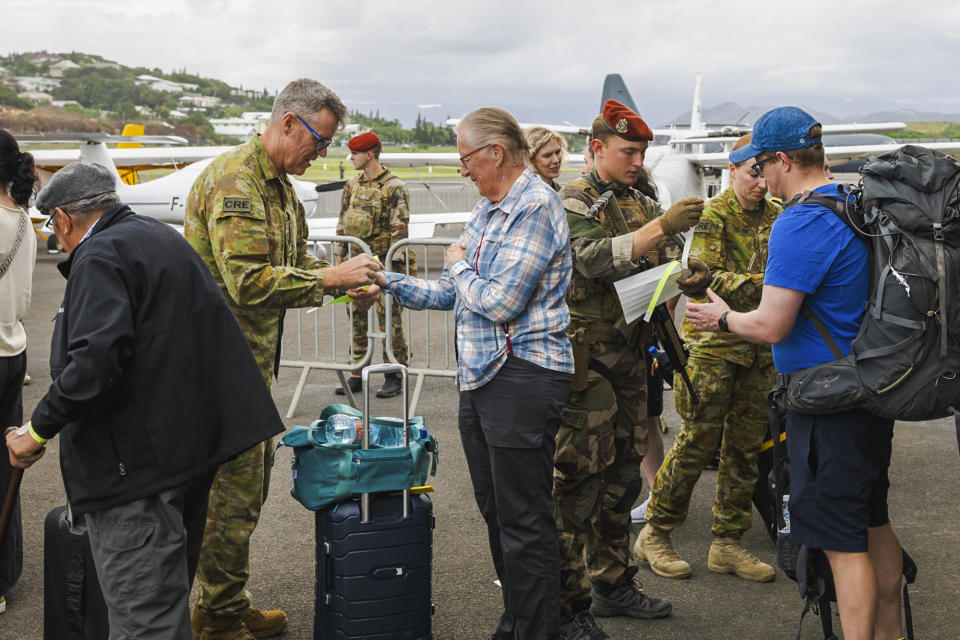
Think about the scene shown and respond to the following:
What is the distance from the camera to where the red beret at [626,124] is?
3.48 m

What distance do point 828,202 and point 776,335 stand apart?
1.57 ft

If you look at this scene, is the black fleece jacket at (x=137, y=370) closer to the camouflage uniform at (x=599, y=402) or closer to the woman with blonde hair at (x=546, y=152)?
the camouflage uniform at (x=599, y=402)

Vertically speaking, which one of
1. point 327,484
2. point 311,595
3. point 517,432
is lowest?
point 311,595

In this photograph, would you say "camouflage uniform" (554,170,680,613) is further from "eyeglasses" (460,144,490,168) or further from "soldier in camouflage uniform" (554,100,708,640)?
"eyeglasses" (460,144,490,168)

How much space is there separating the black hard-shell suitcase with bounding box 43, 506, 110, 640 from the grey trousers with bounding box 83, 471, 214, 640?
0.47ft

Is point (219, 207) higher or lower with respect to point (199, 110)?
lower

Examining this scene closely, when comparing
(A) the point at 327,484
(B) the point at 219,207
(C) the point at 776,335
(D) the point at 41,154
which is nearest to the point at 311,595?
(A) the point at 327,484

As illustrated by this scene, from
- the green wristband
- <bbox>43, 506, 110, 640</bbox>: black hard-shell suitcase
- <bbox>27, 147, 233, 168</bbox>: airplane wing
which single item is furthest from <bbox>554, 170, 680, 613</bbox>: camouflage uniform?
<bbox>27, 147, 233, 168</bbox>: airplane wing

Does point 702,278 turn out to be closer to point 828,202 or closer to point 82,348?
point 828,202

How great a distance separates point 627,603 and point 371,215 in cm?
541

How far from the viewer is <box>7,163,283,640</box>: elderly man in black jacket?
2350 mm

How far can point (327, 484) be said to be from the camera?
10.2 feet

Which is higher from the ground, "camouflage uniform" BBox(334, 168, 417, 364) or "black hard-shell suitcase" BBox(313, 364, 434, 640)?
"camouflage uniform" BBox(334, 168, 417, 364)

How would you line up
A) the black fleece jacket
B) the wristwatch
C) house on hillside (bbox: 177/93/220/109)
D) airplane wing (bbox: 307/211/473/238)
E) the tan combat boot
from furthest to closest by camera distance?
house on hillside (bbox: 177/93/220/109) < airplane wing (bbox: 307/211/473/238) < the tan combat boot < the wristwatch < the black fleece jacket
